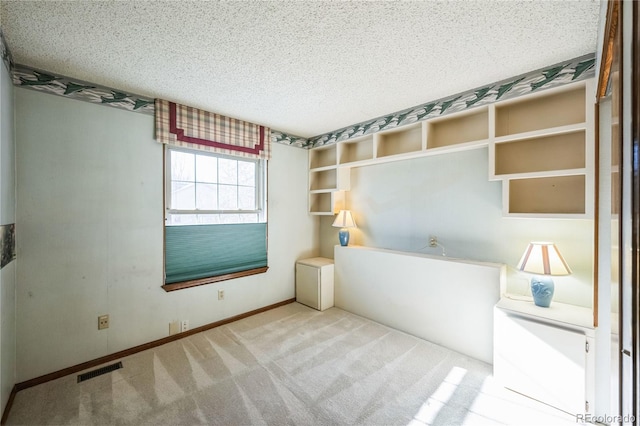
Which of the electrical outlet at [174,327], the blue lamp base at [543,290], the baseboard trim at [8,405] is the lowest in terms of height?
the baseboard trim at [8,405]

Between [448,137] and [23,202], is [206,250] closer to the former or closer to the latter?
[23,202]

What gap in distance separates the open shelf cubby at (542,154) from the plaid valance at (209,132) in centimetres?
267

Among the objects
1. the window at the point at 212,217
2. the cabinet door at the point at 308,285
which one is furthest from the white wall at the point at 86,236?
the cabinet door at the point at 308,285

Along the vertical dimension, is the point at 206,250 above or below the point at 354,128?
below

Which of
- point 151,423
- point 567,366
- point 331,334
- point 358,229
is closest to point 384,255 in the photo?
point 358,229

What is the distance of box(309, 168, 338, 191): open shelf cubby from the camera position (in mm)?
4043

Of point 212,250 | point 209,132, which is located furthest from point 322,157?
point 212,250

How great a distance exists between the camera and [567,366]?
1.80m

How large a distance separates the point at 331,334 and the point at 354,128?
8.44ft

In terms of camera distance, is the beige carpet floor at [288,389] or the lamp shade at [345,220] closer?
the beige carpet floor at [288,389]

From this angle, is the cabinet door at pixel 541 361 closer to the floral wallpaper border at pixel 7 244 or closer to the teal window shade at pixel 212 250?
the teal window shade at pixel 212 250

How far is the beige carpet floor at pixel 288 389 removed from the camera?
1.74 meters

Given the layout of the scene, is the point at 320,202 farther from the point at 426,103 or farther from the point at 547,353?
the point at 547,353

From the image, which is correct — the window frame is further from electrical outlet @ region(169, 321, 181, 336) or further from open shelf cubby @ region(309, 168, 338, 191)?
electrical outlet @ region(169, 321, 181, 336)
